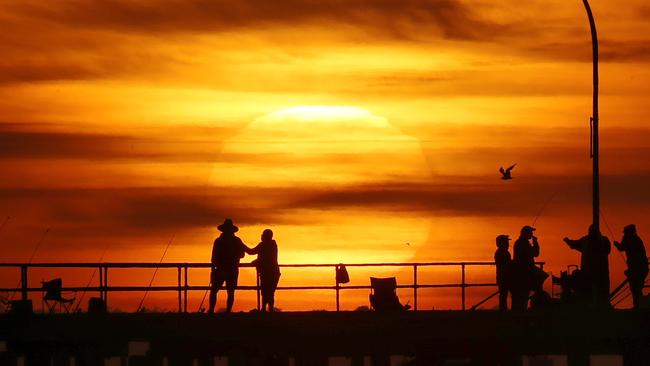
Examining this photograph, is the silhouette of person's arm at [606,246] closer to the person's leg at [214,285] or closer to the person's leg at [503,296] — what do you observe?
the person's leg at [503,296]

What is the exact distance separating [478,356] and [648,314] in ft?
32.8

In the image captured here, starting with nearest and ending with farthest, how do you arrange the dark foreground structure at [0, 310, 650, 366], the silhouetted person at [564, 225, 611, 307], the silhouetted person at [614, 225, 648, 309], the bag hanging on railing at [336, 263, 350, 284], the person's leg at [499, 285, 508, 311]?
the dark foreground structure at [0, 310, 650, 366] < the silhouetted person at [614, 225, 648, 309] < the silhouetted person at [564, 225, 611, 307] < the person's leg at [499, 285, 508, 311] < the bag hanging on railing at [336, 263, 350, 284]

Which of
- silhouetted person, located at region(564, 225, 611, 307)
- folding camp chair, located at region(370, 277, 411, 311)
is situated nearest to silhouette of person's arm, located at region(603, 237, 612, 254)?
silhouetted person, located at region(564, 225, 611, 307)

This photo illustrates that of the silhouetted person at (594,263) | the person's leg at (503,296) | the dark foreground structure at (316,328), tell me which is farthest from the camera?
the person's leg at (503,296)

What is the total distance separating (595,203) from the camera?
Result: 146 ft

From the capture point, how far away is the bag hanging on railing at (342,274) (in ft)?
150

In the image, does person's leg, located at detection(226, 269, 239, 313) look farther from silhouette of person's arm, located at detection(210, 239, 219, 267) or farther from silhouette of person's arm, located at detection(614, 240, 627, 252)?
silhouette of person's arm, located at detection(614, 240, 627, 252)

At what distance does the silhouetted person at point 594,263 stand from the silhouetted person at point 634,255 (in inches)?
28.5

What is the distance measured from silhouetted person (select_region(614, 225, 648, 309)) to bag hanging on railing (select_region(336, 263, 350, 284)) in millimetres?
7671

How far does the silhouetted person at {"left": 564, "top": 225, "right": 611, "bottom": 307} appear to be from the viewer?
41.3m

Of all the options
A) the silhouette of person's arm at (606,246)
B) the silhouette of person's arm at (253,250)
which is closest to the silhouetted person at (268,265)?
the silhouette of person's arm at (253,250)

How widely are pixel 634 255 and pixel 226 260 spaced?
28.1 feet

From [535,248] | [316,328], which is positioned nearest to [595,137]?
[535,248]

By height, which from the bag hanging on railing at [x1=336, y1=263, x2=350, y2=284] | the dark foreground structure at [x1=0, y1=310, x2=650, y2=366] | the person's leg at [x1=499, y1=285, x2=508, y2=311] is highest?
the bag hanging on railing at [x1=336, y1=263, x2=350, y2=284]
